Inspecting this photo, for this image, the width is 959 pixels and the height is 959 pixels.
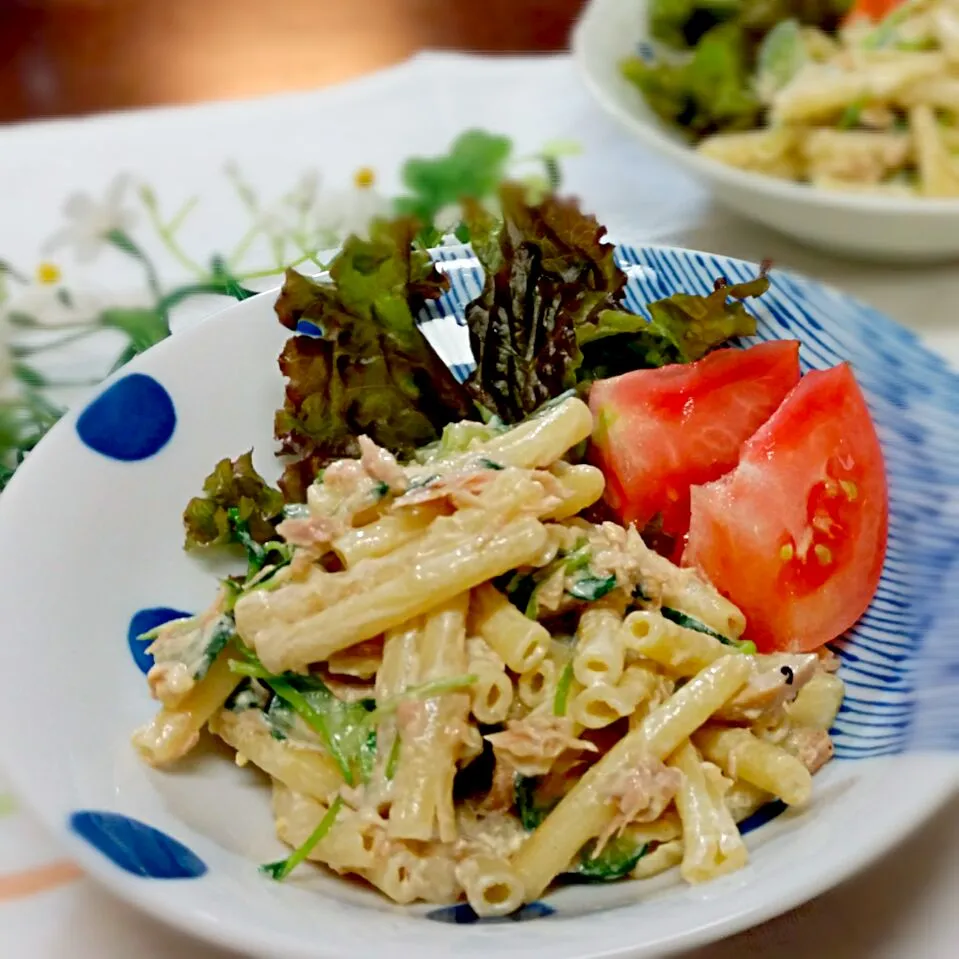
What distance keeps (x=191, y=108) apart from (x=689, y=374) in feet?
6.17

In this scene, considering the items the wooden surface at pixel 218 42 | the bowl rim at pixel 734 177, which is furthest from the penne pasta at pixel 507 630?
the wooden surface at pixel 218 42

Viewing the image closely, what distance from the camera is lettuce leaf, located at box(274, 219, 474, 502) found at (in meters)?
1.39

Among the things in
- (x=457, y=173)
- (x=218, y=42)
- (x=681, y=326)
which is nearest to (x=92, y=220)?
(x=457, y=173)

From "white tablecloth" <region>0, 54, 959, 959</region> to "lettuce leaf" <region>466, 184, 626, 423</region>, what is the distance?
0.68 m

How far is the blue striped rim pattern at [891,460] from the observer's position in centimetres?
108

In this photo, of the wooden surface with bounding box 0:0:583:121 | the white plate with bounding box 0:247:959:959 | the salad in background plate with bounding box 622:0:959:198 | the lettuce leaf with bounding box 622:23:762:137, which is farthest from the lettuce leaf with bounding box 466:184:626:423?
the wooden surface with bounding box 0:0:583:121

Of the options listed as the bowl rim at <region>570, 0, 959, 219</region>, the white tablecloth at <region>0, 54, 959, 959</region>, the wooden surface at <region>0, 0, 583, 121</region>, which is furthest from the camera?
the wooden surface at <region>0, 0, 583, 121</region>

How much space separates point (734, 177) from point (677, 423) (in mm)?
705

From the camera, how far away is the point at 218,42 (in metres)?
3.04

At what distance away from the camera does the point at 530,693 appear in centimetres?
108

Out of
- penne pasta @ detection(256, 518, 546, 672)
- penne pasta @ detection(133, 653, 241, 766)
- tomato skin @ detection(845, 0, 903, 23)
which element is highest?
tomato skin @ detection(845, 0, 903, 23)

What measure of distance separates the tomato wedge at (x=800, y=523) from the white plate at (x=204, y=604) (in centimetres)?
5

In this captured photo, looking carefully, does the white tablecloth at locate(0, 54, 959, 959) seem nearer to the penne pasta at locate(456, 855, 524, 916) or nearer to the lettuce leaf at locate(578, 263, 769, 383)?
the penne pasta at locate(456, 855, 524, 916)

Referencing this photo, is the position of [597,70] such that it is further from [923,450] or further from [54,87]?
[54,87]
